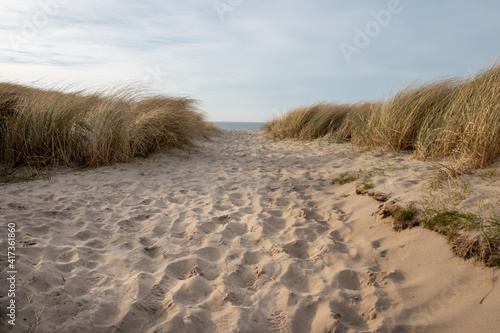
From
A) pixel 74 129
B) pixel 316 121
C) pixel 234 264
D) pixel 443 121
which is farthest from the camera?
pixel 316 121

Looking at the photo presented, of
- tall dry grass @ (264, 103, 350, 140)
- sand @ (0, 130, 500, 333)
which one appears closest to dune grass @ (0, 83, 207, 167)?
sand @ (0, 130, 500, 333)

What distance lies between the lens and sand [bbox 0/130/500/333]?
1892 mm

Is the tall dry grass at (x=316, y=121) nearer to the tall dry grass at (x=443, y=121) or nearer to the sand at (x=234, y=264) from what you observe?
the tall dry grass at (x=443, y=121)

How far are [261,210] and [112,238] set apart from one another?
1.45 metres

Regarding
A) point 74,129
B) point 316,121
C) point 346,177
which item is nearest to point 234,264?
point 346,177

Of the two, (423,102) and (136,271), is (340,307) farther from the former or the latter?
(423,102)

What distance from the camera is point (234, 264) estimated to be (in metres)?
2.47

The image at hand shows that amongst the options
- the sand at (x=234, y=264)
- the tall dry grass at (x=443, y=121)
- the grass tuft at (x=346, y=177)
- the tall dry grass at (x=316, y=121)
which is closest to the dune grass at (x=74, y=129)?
the sand at (x=234, y=264)

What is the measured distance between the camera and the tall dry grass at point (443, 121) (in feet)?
10.5

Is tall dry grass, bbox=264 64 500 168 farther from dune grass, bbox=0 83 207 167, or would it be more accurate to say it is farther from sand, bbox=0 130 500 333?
dune grass, bbox=0 83 207 167

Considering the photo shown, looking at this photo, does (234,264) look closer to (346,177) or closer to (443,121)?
(346,177)

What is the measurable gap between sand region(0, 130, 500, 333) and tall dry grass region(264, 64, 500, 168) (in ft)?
1.37

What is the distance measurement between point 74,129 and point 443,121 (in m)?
5.36

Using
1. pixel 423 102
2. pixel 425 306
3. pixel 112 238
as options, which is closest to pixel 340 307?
pixel 425 306
